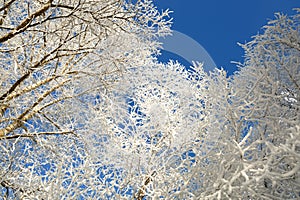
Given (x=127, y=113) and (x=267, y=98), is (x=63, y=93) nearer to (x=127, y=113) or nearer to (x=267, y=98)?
(x=127, y=113)

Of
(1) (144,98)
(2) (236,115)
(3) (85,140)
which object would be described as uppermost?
(1) (144,98)

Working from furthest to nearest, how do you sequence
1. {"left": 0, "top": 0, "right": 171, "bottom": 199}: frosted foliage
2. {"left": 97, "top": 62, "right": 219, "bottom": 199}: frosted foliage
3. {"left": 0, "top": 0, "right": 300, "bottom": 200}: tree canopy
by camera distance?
{"left": 97, "top": 62, "right": 219, "bottom": 199}: frosted foliage → {"left": 0, "top": 0, "right": 171, "bottom": 199}: frosted foliage → {"left": 0, "top": 0, "right": 300, "bottom": 200}: tree canopy

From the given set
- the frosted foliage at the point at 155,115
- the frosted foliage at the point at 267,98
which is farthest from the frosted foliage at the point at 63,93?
the frosted foliage at the point at 267,98

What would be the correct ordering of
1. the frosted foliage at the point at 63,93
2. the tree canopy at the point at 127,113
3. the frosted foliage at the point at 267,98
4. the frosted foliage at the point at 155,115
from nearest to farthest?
1. the tree canopy at the point at 127,113
2. the frosted foliage at the point at 267,98
3. the frosted foliage at the point at 63,93
4. the frosted foliage at the point at 155,115

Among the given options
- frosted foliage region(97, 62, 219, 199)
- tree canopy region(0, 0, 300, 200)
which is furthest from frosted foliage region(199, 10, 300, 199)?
frosted foliage region(97, 62, 219, 199)

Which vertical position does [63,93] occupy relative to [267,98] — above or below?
above

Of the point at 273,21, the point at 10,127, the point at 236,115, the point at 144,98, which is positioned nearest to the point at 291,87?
the point at 273,21

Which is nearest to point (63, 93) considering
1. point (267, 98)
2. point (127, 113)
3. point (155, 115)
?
point (127, 113)

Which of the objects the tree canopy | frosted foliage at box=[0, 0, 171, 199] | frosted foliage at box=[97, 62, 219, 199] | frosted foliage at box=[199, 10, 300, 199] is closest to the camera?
the tree canopy

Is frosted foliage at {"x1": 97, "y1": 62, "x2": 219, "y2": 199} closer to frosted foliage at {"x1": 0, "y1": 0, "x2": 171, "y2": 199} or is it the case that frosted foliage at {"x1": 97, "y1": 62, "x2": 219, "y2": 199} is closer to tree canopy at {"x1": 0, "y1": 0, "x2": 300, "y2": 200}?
tree canopy at {"x1": 0, "y1": 0, "x2": 300, "y2": 200}

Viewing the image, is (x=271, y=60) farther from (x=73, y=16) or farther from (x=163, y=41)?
(x=163, y=41)

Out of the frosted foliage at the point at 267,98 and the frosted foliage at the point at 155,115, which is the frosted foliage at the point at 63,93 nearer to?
the frosted foliage at the point at 155,115

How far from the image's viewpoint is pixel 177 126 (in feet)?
29.6

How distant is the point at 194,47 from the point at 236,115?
1082 centimetres
